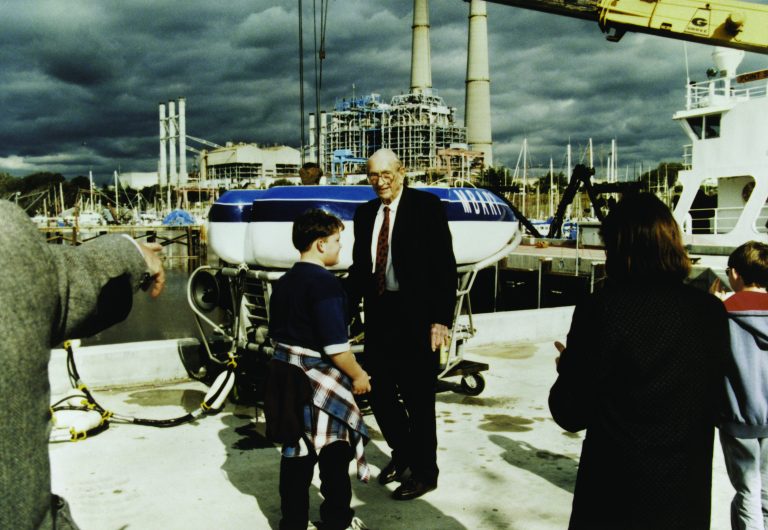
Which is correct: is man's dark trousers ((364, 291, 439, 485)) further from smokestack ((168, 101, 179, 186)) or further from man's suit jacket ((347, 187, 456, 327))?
smokestack ((168, 101, 179, 186))

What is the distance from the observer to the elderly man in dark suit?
158 inches

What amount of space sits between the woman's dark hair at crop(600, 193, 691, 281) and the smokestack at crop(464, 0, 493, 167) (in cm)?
8094

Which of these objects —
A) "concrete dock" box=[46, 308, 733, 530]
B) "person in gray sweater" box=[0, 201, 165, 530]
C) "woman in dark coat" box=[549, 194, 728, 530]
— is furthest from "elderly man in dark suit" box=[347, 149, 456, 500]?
"person in gray sweater" box=[0, 201, 165, 530]

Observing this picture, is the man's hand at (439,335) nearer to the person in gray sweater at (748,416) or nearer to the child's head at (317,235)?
the child's head at (317,235)

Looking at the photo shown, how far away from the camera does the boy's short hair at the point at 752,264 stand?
9.93ft

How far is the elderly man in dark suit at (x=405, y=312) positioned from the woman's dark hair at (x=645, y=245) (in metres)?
2.00

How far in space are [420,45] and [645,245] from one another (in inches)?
3474

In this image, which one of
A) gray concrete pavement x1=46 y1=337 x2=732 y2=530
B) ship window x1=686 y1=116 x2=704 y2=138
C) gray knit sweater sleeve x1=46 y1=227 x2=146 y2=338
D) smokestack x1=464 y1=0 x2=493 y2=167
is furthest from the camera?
smokestack x1=464 y1=0 x2=493 y2=167

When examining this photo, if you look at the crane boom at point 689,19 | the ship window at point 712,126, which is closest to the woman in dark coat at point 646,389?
the crane boom at point 689,19

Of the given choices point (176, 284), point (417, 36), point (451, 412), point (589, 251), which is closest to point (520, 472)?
point (451, 412)

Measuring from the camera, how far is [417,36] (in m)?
85.1

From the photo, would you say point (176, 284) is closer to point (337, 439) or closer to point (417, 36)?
point (337, 439)

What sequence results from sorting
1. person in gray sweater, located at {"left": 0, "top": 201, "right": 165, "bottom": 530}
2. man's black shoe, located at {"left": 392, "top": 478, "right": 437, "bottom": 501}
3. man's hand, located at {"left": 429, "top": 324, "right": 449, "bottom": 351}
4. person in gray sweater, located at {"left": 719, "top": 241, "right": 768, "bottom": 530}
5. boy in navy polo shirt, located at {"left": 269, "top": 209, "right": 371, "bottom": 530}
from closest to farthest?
person in gray sweater, located at {"left": 0, "top": 201, "right": 165, "bottom": 530} → person in gray sweater, located at {"left": 719, "top": 241, "right": 768, "bottom": 530} → boy in navy polo shirt, located at {"left": 269, "top": 209, "right": 371, "bottom": 530} → man's black shoe, located at {"left": 392, "top": 478, "right": 437, "bottom": 501} → man's hand, located at {"left": 429, "top": 324, "right": 449, "bottom": 351}

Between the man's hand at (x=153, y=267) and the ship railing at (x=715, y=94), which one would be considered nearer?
the man's hand at (x=153, y=267)
